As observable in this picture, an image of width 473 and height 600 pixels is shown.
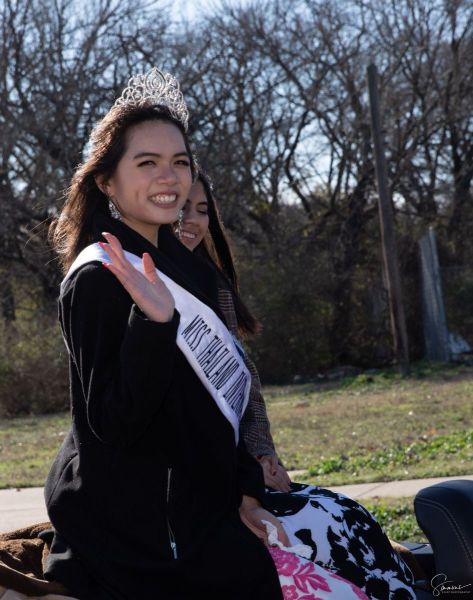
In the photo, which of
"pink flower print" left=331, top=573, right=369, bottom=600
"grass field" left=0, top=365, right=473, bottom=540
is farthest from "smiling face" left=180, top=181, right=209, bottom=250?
"grass field" left=0, top=365, right=473, bottom=540

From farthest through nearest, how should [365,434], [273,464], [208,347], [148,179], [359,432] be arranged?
1. [359,432]
2. [365,434]
3. [273,464]
4. [148,179]
5. [208,347]

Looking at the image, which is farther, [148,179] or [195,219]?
[195,219]

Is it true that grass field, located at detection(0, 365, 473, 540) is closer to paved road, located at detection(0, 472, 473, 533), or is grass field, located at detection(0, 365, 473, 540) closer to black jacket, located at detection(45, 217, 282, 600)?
paved road, located at detection(0, 472, 473, 533)

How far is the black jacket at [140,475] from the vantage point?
270 cm

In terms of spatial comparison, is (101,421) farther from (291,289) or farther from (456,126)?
(456,126)

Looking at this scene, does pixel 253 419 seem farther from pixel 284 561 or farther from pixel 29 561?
pixel 29 561

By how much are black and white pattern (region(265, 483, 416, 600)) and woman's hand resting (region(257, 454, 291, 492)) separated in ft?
0.85

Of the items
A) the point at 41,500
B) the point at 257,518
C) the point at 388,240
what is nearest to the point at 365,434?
the point at 41,500

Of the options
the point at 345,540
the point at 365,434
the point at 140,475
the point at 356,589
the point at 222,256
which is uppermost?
the point at 222,256

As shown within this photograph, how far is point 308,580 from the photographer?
283cm

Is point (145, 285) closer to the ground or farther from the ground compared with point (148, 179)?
closer to the ground

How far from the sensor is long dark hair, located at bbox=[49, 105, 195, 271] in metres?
3.22

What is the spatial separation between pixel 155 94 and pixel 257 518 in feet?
4.74

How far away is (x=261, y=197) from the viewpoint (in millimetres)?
23844
